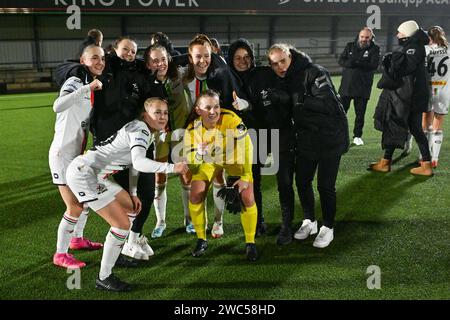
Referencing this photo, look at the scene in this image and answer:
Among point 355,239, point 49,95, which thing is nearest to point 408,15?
point 49,95

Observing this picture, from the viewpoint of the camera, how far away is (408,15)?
88.8 ft

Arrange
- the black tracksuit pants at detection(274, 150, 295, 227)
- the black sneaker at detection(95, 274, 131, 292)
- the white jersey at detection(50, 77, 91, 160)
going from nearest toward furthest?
1. the black sneaker at detection(95, 274, 131, 292)
2. the white jersey at detection(50, 77, 91, 160)
3. the black tracksuit pants at detection(274, 150, 295, 227)

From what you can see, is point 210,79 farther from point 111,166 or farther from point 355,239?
point 355,239

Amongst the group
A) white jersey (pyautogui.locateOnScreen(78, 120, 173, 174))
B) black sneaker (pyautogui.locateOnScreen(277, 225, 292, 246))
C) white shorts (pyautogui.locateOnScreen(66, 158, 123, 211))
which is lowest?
black sneaker (pyautogui.locateOnScreen(277, 225, 292, 246))

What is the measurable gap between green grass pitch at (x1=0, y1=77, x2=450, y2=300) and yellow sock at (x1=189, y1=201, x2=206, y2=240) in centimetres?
21

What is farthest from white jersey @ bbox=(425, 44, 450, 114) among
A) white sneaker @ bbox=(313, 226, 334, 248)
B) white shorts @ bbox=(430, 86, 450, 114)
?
white sneaker @ bbox=(313, 226, 334, 248)

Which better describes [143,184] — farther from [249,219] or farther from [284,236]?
[284,236]

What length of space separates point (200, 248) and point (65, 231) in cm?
110

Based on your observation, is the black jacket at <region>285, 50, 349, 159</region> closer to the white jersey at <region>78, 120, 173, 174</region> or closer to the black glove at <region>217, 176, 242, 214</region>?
the black glove at <region>217, 176, 242, 214</region>

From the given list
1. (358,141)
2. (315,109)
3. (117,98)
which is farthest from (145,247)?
(358,141)

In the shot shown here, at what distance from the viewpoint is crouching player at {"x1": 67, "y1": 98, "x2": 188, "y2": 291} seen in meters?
3.33

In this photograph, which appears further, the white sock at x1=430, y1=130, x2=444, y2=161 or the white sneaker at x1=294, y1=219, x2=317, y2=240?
the white sock at x1=430, y1=130, x2=444, y2=161

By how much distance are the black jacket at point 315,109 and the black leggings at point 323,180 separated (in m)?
0.08

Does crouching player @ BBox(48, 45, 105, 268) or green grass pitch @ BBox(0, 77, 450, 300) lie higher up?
crouching player @ BBox(48, 45, 105, 268)
